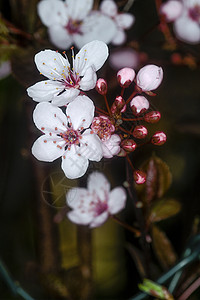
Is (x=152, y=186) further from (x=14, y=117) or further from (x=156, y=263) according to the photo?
(x=14, y=117)

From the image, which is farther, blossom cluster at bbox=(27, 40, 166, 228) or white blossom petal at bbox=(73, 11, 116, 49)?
white blossom petal at bbox=(73, 11, 116, 49)

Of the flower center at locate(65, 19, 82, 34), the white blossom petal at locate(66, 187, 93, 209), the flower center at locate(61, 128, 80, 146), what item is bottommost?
the white blossom petal at locate(66, 187, 93, 209)

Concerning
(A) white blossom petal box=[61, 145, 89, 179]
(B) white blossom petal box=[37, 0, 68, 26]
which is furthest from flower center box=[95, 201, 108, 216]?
(B) white blossom petal box=[37, 0, 68, 26]

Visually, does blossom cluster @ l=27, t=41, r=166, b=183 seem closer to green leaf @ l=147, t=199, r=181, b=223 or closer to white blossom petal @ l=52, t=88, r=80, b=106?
white blossom petal @ l=52, t=88, r=80, b=106

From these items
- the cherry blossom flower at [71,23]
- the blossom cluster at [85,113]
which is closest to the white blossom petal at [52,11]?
the cherry blossom flower at [71,23]

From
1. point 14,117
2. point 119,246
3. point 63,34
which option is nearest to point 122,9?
point 63,34

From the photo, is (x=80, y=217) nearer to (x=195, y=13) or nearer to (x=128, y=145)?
(x=128, y=145)
